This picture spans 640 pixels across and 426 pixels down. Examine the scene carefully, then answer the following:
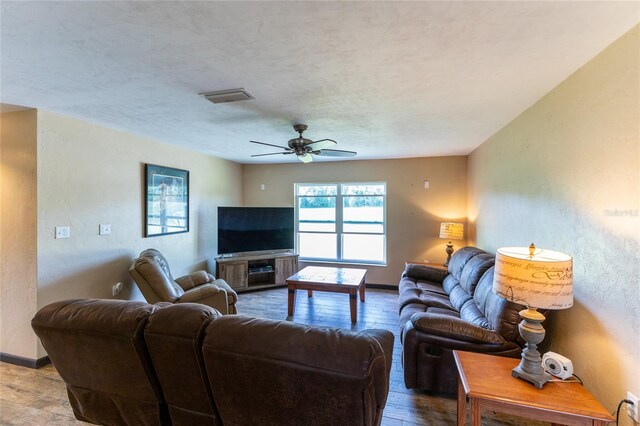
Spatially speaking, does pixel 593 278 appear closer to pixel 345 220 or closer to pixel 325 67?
pixel 325 67

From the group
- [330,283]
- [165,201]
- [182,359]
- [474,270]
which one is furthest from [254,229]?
[182,359]

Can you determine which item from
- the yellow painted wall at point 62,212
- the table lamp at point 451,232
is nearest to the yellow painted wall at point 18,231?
the yellow painted wall at point 62,212

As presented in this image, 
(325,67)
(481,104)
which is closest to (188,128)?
(325,67)

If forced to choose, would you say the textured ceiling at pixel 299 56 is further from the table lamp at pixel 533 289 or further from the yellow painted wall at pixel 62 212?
the table lamp at pixel 533 289

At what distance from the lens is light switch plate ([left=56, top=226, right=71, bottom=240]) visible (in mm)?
2793

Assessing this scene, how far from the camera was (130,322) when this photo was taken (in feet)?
4.53

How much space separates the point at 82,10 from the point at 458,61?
204 cm

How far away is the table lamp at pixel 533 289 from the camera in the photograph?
149cm

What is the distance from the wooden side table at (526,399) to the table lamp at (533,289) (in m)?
0.07

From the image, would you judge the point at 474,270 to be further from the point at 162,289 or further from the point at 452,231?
the point at 162,289

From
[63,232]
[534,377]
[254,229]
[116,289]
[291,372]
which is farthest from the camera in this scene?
[254,229]

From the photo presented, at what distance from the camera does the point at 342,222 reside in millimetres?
5699

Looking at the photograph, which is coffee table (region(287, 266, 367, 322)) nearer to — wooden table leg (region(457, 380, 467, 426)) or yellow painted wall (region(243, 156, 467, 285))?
yellow painted wall (region(243, 156, 467, 285))

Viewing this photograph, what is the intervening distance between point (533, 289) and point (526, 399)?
1.86 ft
